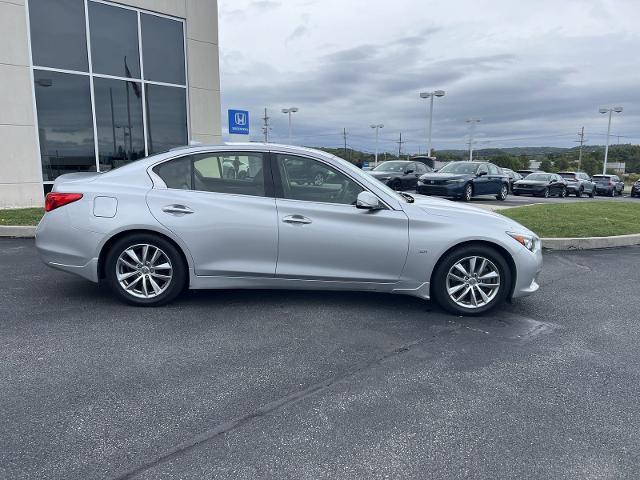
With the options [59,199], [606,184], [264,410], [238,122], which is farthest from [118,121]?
[606,184]

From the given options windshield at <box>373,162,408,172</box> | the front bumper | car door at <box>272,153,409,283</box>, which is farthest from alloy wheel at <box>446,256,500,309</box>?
windshield at <box>373,162,408,172</box>

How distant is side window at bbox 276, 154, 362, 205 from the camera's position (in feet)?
14.9

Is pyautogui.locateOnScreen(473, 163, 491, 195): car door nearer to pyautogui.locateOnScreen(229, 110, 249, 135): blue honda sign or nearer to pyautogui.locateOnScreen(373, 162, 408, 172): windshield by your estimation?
pyautogui.locateOnScreen(373, 162, 408, 172): windshield

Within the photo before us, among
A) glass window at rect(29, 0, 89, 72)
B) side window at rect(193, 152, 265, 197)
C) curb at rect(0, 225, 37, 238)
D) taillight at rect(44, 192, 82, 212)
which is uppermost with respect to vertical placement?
glass window at rect(29, 0, 89, 72)

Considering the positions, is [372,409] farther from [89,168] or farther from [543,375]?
[89,168]

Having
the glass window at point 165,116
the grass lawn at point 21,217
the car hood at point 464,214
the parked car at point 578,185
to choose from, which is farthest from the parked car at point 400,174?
the car hood at point 464,214

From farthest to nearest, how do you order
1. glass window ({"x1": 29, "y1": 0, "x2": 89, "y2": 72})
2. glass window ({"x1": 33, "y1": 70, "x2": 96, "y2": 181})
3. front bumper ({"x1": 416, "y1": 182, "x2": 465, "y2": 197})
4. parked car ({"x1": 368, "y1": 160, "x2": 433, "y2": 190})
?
1. parked car ({"x1": 368, "y1": 160, "x2": 433, "y2": 190})
2. front bumper ({"x1": 416, "y1": 182, "x2": 465, "y2": 197})
3. glass window ({"x1": 33, "y1": 70, "x2": 96, "y2": 181})
4. glass window ({"x1": 29, "y1": 0, "x2": 89, "y2": 72})

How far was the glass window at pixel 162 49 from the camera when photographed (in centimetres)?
1294

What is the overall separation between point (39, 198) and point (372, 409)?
447 inches

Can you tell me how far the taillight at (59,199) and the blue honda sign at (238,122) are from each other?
701cm

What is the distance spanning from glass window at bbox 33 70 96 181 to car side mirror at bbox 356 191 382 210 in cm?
990

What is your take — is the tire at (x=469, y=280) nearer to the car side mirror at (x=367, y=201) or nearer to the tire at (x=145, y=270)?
the car side mirror at (x=367, y=201)

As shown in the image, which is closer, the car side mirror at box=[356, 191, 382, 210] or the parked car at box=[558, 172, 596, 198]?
the car side mirror at box=[356, 191, 382, 210]

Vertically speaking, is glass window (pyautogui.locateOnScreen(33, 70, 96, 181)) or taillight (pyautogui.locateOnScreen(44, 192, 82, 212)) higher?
glass window (pyautogui.locateOnScreen(33, 70, 96, 181))
